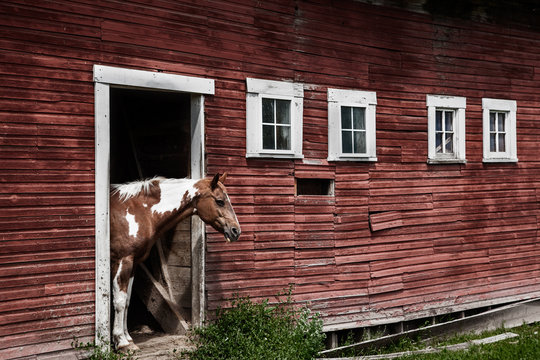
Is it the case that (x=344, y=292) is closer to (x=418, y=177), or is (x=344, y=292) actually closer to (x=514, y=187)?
(x=418, y=177)

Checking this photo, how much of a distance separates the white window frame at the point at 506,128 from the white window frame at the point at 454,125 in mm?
574

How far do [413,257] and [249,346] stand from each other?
13.5ft

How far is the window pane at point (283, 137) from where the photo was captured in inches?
357

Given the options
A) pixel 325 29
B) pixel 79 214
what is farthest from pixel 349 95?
pixel 79 214

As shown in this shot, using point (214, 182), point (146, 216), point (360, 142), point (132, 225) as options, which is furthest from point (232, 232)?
point (360, 142)

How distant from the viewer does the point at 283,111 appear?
912 centimetres

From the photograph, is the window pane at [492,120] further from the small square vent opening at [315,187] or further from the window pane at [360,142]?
the small square vent opening at [315,187]

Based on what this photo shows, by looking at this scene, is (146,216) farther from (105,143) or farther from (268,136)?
(268,136)

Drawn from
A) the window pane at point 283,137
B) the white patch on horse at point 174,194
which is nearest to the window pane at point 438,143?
the window pane at point 283,137

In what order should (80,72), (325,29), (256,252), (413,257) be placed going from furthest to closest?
(413,257), (325,29), (256,252), (80,72)

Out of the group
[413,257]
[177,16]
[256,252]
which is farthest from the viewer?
[413,257]

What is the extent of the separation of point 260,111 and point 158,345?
11.0 feet

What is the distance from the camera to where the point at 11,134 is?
672cm

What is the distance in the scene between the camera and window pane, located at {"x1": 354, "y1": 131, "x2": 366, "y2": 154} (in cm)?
999
